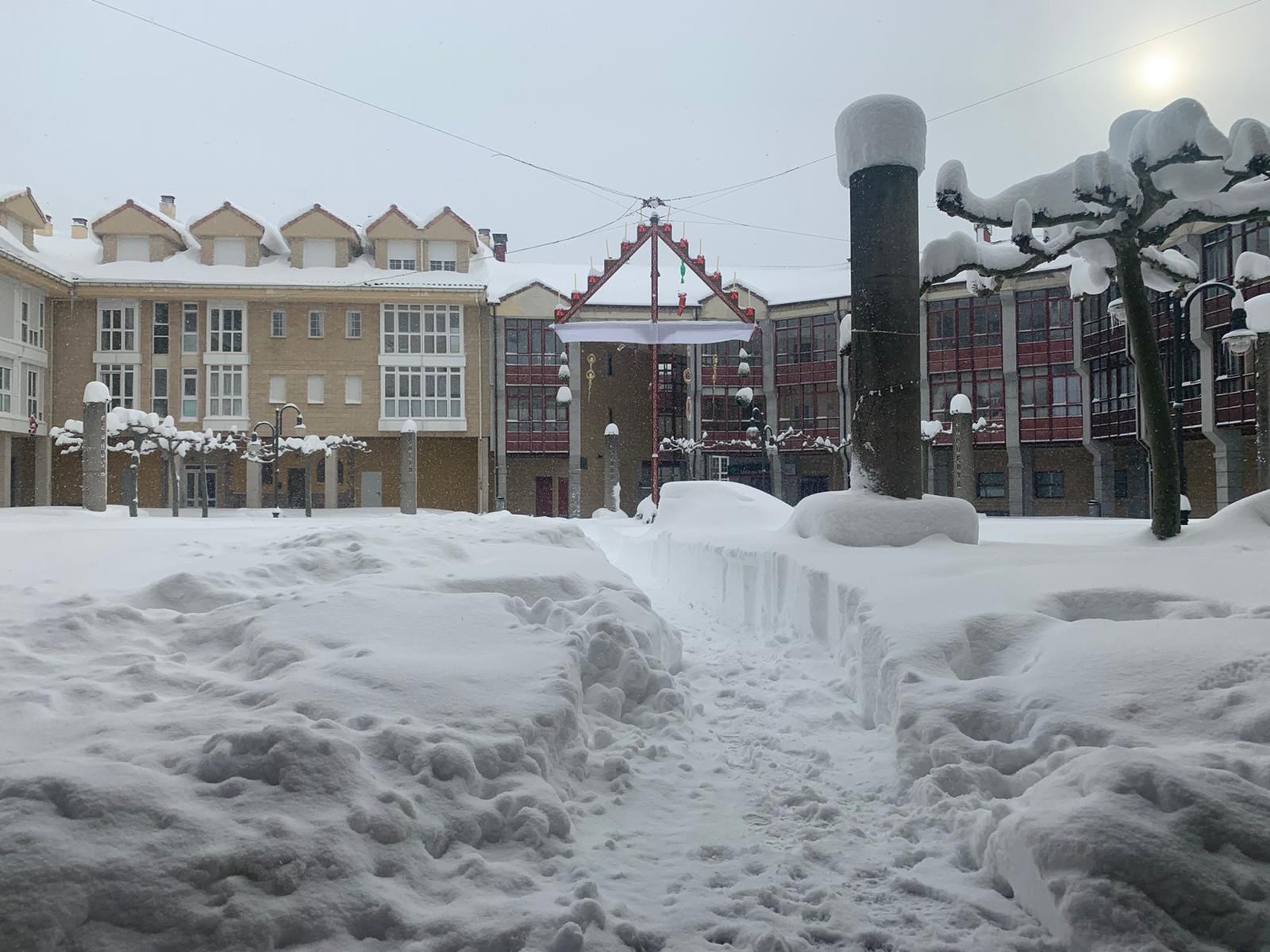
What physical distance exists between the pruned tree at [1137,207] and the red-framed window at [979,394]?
1009 inches

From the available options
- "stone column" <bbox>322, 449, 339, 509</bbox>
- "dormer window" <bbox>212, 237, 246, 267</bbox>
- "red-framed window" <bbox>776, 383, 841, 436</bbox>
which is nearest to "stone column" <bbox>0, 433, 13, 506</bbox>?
"dormer window" <bbox>212, 237, 246, 267</bbox>

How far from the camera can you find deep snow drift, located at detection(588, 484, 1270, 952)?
249cm

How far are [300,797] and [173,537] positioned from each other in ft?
24.1

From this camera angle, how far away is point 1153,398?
351 inches

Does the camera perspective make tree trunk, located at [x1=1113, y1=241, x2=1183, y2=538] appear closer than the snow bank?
No

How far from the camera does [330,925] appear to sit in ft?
7.79

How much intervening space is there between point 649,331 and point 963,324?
734 inches

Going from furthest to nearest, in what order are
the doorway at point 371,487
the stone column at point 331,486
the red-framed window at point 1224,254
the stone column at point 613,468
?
1. the doorway at point 371,487
2. the stone column at point 331,486
3. the stone column at point 613,468
4. the red-framed window at point 1224,254

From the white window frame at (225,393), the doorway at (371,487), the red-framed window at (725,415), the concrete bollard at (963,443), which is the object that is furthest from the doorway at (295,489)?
the concrete bollard at (963,443)

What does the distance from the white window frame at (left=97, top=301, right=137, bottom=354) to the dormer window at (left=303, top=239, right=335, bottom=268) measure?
258 inches

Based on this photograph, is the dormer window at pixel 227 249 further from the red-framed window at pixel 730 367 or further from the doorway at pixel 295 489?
the red-framed window at pixel 730 367

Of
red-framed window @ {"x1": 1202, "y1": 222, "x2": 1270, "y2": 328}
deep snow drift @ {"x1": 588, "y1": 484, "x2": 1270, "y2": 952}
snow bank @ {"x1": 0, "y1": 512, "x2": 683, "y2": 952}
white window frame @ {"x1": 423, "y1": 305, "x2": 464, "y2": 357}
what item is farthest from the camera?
white window frame @ {"x1": 423, "y1": 305, "x2": 464, "y2": 357}

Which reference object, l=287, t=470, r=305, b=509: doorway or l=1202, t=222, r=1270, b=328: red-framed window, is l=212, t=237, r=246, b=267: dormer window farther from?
l=1202, t=222, r=1270, b=328: red-framed window

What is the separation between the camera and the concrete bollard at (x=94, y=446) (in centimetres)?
1878
